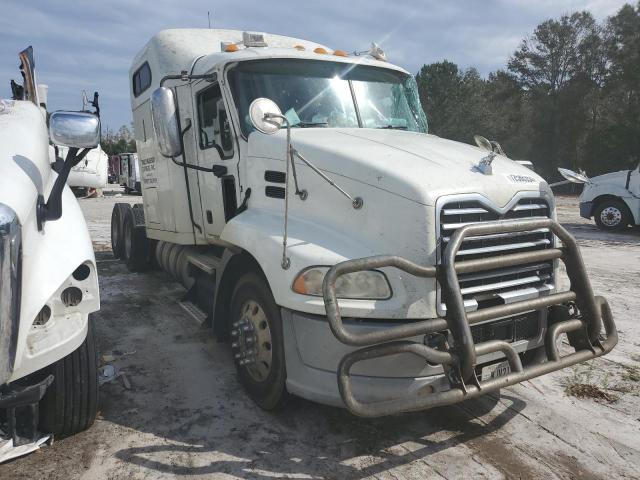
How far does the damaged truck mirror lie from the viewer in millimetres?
2893

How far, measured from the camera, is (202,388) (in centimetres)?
421

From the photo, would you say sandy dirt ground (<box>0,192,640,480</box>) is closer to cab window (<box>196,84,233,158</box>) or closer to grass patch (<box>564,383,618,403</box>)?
grass patch (<box>564,383,618,403</box>)

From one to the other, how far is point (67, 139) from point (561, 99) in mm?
44287

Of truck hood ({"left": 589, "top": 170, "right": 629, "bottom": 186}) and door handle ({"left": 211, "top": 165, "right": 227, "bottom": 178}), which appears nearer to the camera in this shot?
door handle ({"left": 211, "top": 165, "right": 227, "bottom": 178})

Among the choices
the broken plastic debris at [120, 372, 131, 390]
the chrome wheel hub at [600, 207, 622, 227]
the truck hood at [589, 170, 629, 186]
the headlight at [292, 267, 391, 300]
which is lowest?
the broken plastic debris at [120, 372, 131, 390]

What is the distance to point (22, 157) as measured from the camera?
10.1 feet

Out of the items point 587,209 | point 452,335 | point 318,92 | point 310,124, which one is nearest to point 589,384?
point 452,335

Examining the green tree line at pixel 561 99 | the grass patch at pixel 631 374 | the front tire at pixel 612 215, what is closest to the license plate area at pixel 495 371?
the grass patch at pixel 631 374

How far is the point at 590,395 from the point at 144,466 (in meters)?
3.34

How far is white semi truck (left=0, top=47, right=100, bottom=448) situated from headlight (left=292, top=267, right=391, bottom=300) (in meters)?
1.27

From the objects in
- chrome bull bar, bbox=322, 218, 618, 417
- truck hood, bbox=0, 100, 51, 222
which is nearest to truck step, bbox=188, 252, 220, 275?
truck hood, bbox=0, 100, 51, 222

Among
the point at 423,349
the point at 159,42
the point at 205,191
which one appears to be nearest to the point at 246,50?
the point at 205,191

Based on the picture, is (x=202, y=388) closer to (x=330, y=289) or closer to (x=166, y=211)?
(x=330, y=289)

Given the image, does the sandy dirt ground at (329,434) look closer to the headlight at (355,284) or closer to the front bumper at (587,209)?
the headlight at (355,284)
